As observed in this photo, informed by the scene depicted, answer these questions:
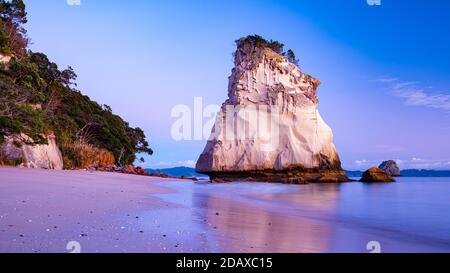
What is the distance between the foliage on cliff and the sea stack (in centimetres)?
948

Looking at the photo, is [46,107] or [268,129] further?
[268,129]

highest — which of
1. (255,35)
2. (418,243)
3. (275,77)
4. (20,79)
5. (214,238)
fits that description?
(255,35)

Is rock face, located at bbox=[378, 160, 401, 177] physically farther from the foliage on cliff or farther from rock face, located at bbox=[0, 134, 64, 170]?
rock face, located at bbox=[0, 134, 64, 170]

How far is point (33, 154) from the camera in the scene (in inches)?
725

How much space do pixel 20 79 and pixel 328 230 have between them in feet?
41.9

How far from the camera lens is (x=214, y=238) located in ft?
13.1

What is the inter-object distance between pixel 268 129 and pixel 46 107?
17.1 meters

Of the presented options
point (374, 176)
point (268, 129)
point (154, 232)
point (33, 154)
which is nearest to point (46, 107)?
point (33, 154)

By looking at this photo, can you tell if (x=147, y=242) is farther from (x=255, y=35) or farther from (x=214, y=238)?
(x=255, y=35)

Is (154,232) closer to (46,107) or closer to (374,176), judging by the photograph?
(46,107)


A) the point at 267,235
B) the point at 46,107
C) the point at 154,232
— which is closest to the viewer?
the point at 154,232

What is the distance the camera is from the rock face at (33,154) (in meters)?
16.6
